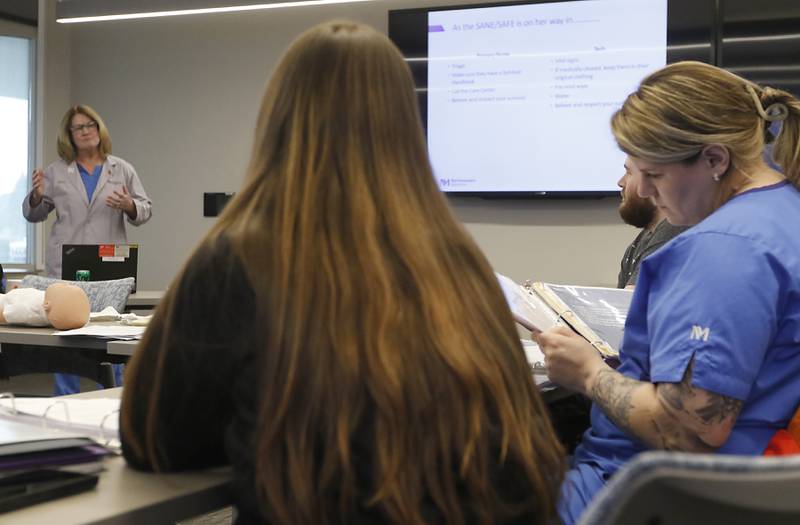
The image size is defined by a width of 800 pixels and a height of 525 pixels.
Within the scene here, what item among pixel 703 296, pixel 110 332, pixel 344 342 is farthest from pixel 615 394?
pixel 110 332

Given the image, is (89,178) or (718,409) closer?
(718,409)

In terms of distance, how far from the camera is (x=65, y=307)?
2430mm

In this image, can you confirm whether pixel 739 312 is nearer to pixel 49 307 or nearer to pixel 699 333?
pixel 699 333

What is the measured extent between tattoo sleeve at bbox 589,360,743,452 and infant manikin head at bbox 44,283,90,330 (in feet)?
5.39

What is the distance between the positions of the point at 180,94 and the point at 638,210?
3719 mm

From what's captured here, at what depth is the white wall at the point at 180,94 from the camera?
5.40 meters

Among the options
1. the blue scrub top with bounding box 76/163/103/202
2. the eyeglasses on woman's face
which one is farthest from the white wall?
the eyeglasses on woman's face

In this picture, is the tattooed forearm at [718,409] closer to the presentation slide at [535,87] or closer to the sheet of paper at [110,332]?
the sheet of paper at [110,332]

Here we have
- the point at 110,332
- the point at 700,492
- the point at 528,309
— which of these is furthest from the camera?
the point at 110,332

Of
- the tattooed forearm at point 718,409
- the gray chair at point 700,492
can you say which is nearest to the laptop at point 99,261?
the tattooed forearm at point 718,409

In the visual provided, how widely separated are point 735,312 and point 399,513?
1.95ft

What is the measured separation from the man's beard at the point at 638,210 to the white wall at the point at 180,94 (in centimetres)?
217

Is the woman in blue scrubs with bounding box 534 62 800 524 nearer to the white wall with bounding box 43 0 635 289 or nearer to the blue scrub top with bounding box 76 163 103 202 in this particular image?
the white wall with bounding box 43 0 635 289

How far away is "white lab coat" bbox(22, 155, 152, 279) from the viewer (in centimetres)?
475
